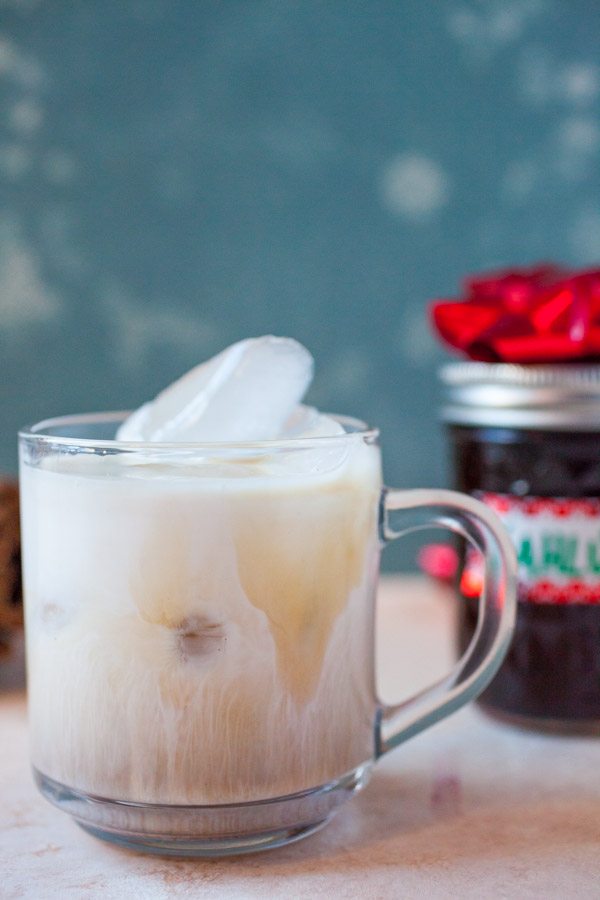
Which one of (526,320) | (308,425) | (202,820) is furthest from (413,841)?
(526,320)

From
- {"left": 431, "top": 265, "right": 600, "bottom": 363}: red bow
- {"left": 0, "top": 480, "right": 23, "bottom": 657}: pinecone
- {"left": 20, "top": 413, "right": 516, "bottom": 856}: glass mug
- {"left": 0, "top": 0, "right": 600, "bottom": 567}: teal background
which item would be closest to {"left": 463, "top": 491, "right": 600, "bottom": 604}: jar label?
{"left": 431, "top": 265, "right": 600, "bottom": 363}: red bow

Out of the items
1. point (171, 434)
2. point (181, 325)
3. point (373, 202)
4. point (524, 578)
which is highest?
point (373, 202)

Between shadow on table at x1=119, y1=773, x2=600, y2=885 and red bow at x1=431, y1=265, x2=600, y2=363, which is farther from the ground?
red bow at x1=431, y1=265, x2=600, y2=363

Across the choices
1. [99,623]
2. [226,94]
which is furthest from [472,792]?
[226,94]

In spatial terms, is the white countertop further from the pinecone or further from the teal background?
the teal background

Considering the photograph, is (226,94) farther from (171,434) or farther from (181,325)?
(171,434)

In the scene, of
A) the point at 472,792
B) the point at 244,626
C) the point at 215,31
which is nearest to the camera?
the point at 244,626
